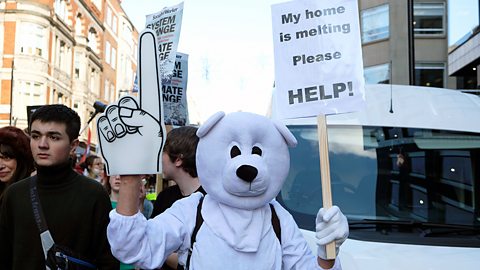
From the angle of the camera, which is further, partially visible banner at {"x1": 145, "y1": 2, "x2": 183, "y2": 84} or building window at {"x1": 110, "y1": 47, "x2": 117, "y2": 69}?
building window at {"x1": 110, "y1": 47, "x2": 117, "y2": 69}

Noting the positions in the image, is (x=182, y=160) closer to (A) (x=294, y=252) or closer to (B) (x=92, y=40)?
(A) (x=294, y=252)

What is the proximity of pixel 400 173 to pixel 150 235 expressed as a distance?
8.00 feet

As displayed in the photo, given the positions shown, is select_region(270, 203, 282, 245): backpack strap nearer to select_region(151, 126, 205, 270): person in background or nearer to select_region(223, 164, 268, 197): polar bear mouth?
select_region(223, 164, 268, 197): polar bear mouth

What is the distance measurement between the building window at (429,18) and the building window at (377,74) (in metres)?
2.64

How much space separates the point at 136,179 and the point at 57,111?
1.28 metres

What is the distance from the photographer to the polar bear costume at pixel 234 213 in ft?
7.20

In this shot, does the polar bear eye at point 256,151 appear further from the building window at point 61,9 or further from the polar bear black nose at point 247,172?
the building window at point 61,9

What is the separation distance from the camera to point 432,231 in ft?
11.3

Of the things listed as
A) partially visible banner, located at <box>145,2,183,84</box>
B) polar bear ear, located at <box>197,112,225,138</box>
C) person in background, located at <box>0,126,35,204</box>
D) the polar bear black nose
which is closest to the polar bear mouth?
the polar bear black nose

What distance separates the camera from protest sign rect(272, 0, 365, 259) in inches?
103

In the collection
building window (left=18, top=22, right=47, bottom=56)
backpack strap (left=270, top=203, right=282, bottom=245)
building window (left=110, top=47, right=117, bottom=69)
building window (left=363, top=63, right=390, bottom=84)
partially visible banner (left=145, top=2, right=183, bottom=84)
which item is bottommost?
backpack strap (left=270, top=203, right=282, bottom=245)

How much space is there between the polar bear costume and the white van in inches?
38.8

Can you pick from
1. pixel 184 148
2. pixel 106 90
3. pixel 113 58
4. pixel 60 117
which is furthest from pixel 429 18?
pixel 113 58

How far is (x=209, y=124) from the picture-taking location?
93.5 inches
